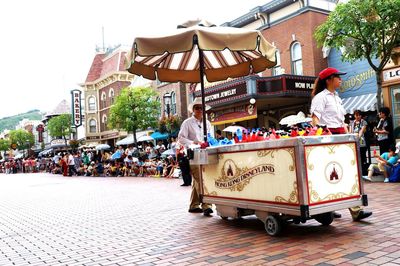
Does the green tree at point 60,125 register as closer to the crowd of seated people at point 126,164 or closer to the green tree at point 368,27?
the crowd of seated people at point 126,164

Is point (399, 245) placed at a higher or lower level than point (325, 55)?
lower

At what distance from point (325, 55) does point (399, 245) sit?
16826 millimetres

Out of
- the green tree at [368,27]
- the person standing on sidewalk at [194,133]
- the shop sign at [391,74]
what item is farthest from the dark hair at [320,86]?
the shop sign at [391,74]

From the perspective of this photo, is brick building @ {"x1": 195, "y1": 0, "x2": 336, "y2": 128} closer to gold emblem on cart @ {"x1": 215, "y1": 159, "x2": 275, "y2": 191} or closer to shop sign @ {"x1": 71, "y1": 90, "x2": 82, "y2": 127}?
gold emblem on cart @ {"x1": 215, "y1": 159, "x2": 275, "y2": 191}

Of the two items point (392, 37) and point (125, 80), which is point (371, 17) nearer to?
point (392, 37)

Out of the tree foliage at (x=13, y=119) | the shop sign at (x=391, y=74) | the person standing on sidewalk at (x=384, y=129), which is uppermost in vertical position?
the tree foliage at (x=13, y=119)

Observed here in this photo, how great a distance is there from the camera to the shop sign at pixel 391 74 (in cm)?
1459

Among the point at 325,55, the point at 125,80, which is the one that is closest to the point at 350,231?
the point at 325,55

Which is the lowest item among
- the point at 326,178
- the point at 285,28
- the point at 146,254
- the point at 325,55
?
the point at 146,254

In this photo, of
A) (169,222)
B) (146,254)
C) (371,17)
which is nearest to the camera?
(146,254)

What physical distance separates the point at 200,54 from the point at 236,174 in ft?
7.48

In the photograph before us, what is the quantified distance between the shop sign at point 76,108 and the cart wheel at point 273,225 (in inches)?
1776

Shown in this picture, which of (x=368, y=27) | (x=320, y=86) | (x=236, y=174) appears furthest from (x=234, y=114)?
(x=236, y=174)

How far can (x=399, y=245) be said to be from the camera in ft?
12.6
